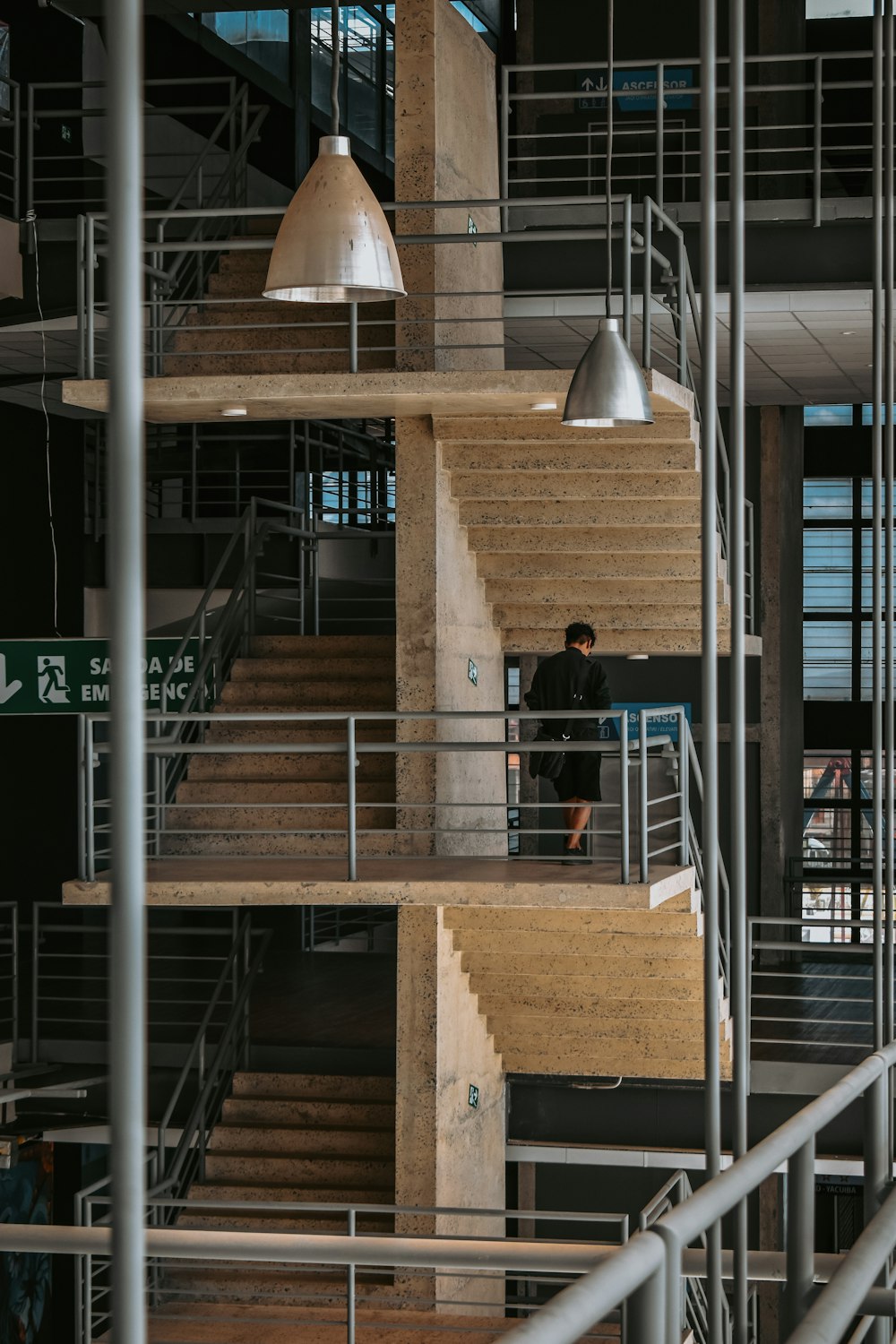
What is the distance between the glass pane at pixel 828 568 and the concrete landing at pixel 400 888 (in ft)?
26.2

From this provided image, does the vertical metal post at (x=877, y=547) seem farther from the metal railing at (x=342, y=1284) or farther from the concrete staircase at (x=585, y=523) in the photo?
the metal railing at (x=342, y=1284)

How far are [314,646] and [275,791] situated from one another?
1.26 metres

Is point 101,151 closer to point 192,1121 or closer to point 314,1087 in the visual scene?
point 314,1087

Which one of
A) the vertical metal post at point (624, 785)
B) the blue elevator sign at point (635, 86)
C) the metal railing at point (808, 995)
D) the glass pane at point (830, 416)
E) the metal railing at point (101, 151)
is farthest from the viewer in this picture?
the glass pane at point (830, 416)

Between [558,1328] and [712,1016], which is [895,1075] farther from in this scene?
[558,1328]

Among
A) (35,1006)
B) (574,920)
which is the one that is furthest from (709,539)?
(35,1006)

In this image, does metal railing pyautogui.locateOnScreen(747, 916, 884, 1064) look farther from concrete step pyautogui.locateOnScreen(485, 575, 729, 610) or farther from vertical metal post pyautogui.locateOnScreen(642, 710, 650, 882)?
concrete step pyautogui.locateOnScreen(485, 575, 729, 610)

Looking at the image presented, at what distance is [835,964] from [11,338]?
27.7 feet

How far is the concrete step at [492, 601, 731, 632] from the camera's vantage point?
10.4 meters

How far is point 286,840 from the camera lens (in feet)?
30.8

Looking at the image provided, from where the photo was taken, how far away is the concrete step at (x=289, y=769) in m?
9.55

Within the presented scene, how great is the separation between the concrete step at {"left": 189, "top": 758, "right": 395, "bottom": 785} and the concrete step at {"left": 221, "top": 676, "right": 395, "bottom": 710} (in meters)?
0.38

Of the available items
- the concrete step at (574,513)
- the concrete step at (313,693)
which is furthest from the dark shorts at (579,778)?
the concrete step at (574,513)

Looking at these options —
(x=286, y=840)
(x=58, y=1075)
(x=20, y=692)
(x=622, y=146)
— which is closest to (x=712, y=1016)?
(x=20, y=692)
